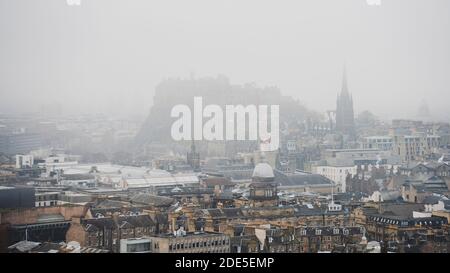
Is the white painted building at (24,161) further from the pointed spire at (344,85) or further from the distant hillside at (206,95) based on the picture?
the pointed spire at (344,85)

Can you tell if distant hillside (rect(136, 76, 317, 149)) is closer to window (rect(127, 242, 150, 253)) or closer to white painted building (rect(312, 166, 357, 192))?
window (rect(127, 242, 150, 253))

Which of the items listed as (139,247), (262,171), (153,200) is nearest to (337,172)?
(262,171)

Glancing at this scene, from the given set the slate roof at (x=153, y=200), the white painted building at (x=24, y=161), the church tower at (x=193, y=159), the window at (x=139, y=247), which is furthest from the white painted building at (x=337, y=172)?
the window at (x=139, y=247)

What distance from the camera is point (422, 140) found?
76.4 ft

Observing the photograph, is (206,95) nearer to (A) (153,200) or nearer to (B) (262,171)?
(A) (153,200)

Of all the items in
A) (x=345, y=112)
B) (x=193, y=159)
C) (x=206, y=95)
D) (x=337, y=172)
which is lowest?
(x=337, y=172)

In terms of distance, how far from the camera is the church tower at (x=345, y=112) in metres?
19.5

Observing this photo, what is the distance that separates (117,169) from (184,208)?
217cm

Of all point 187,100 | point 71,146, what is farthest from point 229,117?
point 71,146

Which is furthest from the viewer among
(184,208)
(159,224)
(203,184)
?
(203,184)

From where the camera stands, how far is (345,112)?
21062 mm

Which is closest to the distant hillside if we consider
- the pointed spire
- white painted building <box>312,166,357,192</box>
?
the pointed spire

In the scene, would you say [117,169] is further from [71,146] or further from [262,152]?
[262,152]

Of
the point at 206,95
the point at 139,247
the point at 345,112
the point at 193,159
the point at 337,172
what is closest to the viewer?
the point at 139,247
